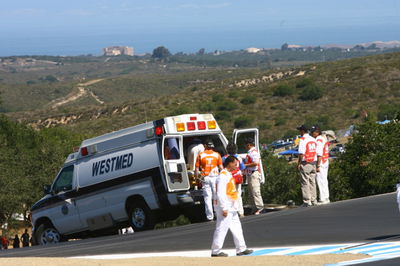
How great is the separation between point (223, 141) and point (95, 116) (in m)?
77.3

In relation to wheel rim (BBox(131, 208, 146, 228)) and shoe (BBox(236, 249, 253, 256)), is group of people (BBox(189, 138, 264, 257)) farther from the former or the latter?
wheel rim (BBox(131, 208, 146, 228))

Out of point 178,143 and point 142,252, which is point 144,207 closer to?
point 178,143

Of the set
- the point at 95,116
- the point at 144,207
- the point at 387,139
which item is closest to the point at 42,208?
the point at 144,207

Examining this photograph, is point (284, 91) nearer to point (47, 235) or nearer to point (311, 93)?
point (311, 93)

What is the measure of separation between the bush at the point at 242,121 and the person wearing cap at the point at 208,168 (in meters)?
60.1

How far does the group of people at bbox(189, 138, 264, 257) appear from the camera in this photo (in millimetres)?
12695

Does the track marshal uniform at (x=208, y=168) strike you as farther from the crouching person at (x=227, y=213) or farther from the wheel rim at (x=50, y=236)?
the crouching person at (x=227, y=213)

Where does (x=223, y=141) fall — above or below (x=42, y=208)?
above

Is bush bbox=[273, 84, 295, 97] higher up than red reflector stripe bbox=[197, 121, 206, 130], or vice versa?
red reflector stripe bbox=[197, 121, 206, 130]

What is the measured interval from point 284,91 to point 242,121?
11724 mm

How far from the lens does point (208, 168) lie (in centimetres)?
1814

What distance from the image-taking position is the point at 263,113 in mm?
83812

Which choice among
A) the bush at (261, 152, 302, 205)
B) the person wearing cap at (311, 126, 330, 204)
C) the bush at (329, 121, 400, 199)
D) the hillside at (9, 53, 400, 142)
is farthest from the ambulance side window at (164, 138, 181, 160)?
the hillside at (9, 53, 400, 142)

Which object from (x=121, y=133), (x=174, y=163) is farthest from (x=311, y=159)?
(x=121, y=133)
